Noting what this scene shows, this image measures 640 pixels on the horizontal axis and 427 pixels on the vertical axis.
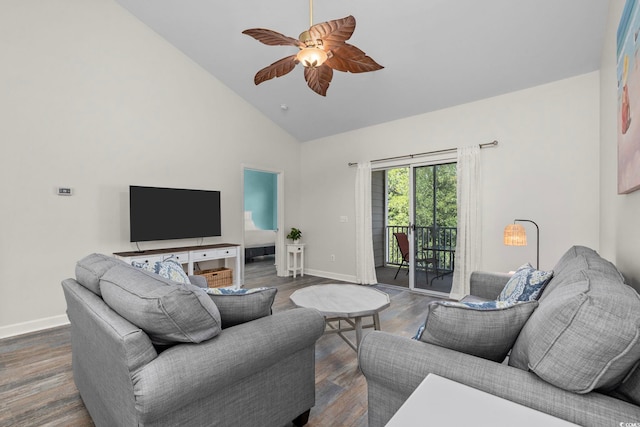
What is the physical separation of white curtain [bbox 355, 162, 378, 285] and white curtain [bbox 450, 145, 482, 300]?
1358mm

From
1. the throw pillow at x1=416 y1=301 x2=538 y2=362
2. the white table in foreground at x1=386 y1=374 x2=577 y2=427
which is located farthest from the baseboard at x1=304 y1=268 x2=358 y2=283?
the white table in foreground at x1=386 y1=374 x2=577 y2=427

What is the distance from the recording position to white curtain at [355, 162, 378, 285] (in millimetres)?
5086

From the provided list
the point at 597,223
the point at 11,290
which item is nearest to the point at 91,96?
the point at 11,290

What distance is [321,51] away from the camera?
216 centimetres

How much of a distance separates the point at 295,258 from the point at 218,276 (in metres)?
1.56

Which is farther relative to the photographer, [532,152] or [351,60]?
[532,152]

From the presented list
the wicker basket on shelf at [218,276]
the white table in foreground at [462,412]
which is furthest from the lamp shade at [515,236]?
the wicker basket on shelf at [218,276]

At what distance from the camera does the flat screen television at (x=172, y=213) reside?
12.7 ft

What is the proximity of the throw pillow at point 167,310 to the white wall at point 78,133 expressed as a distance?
2832mm

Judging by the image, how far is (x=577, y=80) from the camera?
3.40 meters

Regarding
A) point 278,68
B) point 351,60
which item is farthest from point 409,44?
point 278,68

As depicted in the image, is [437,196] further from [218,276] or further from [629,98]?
[218,276]

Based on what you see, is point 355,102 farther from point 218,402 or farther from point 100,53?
point 218,402

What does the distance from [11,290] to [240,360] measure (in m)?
3.36
